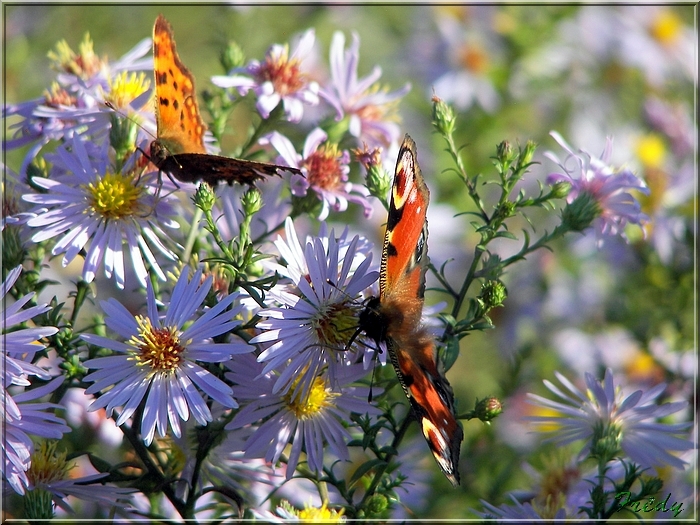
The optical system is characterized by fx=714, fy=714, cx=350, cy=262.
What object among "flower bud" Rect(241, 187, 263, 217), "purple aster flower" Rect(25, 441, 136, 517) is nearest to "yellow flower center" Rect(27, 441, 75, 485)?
"purple aster flower" Rect(25, 441, 136, 517)

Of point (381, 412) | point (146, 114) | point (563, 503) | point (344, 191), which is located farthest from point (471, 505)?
point (146, 114)

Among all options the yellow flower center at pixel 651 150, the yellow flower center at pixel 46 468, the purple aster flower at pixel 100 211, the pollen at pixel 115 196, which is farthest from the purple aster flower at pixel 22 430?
the yellow flower center at pixel 651 150

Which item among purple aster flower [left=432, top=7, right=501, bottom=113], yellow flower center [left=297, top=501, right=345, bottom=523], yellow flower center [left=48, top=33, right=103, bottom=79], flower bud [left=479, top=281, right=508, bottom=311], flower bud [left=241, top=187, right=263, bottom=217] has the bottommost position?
yellow flower center [left=297, top=501, right=345, bottom=523]

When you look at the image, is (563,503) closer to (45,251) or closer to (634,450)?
(634,450)

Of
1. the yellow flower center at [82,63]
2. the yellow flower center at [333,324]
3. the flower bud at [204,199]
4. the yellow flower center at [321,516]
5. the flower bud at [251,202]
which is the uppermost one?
the yellow flower center at [82,63]

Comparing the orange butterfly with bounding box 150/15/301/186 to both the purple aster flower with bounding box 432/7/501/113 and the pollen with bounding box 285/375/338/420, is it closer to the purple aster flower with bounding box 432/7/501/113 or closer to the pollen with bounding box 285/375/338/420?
the pollen with bounding box 285/375/338/420

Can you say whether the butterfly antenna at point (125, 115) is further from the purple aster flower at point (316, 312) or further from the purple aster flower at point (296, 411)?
the purple aster flower at point (296, 411)
